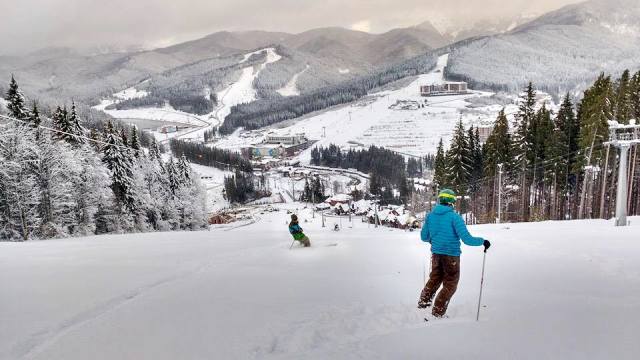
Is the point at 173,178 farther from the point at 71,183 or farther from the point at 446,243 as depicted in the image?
the point at 446,243

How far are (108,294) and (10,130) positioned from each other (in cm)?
3266

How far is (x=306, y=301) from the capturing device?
8359mm

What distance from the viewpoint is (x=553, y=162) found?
48188 millimetres

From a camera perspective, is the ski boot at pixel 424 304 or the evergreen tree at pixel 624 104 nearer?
the ski boot at pixel 424 304

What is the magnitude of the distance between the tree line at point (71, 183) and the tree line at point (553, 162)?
40.1 m

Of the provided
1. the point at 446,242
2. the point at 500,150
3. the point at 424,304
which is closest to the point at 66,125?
the point at 424,304

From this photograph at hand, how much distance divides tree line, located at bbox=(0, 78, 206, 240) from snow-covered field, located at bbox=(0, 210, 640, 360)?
21.2 metres

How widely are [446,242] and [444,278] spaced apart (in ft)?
2.18

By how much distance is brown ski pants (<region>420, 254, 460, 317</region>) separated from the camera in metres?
7.28

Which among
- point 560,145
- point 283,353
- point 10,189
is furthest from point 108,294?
point 560,145

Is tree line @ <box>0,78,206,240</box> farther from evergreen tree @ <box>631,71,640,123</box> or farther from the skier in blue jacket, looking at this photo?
evergreen tree @ <box>631,71,640,123</box>

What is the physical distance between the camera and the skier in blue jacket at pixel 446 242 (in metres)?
7.24

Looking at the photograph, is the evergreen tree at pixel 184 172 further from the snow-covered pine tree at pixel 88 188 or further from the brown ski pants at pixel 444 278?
the brown ski pants at pixel 444 278

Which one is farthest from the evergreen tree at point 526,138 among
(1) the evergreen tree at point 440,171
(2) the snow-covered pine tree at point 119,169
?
(2) the snow-covered pine tree at point 119,169
